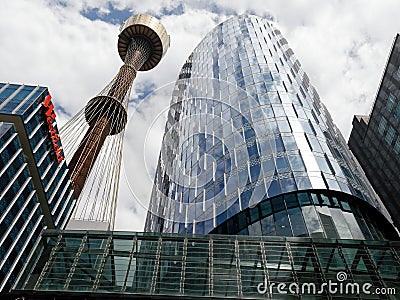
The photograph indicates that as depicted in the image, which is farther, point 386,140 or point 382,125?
point 382,125

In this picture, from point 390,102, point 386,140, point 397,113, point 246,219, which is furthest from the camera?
point 386,140

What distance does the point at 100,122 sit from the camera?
76.6 meters

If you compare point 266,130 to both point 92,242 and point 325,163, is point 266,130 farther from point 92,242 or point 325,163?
point 92,242

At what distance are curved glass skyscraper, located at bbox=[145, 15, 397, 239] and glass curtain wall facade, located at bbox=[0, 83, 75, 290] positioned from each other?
19.3m

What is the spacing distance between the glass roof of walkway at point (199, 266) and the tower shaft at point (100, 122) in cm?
4797

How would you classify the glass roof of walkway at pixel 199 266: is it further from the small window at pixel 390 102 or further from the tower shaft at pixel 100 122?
the tower shaft at pixel 100 122

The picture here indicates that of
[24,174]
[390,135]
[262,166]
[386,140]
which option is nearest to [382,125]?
[386,140]

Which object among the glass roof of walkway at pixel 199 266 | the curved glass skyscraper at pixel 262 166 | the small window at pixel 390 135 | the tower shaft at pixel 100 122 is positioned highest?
the tower shaft at pixel 100 122

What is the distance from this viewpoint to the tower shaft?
7206 centimetres

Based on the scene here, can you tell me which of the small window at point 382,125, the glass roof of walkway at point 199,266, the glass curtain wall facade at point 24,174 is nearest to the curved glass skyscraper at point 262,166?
the glass roof of walkway at point 199,266

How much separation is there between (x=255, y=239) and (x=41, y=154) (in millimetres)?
43970

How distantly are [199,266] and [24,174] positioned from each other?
1647 inches

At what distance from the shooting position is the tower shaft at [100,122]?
236ft

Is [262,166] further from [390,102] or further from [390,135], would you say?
[390,135]
